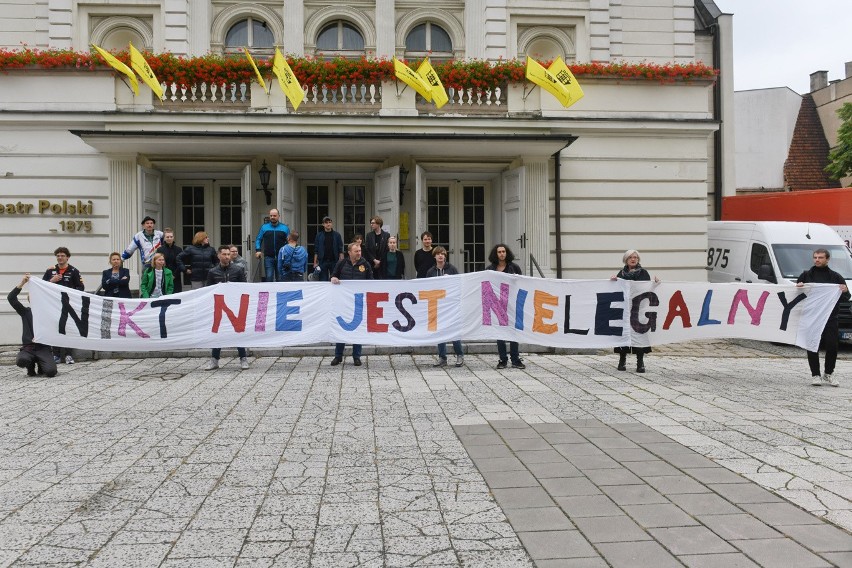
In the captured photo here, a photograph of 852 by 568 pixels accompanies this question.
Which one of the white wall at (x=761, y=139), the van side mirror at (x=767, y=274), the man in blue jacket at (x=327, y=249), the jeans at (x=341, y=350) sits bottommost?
the jeans at (x=341, y=350)

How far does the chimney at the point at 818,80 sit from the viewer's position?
44781mm

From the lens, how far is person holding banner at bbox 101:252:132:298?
1496cm

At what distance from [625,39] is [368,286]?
43.9ft

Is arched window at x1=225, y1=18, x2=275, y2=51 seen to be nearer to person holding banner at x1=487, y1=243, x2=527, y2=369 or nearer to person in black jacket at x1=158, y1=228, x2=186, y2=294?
person in black jacket at x1=158, y1=228, x2=186, y2=294

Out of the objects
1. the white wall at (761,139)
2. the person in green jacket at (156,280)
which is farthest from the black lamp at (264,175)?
the white wall at (761,139)

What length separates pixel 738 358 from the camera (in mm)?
15555

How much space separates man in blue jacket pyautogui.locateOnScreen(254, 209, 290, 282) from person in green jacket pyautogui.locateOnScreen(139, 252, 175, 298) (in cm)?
216

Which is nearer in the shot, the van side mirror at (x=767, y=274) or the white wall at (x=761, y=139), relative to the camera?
the van side mirror at (x=767, y=274)

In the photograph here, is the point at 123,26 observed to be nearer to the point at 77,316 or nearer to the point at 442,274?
the point at 77,316

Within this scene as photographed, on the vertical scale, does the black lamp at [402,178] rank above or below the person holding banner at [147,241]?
above

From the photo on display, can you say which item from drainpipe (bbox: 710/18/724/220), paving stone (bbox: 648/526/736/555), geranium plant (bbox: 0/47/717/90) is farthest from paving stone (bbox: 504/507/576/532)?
drainpipe (bbox: 710/18/724/220)

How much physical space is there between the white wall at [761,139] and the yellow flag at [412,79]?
26497mm

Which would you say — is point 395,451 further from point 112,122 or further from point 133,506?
point 112,122

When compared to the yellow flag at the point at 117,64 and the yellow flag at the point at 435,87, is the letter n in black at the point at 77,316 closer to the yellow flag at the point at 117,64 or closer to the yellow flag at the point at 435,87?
the yellow flag at the point at 117,64
